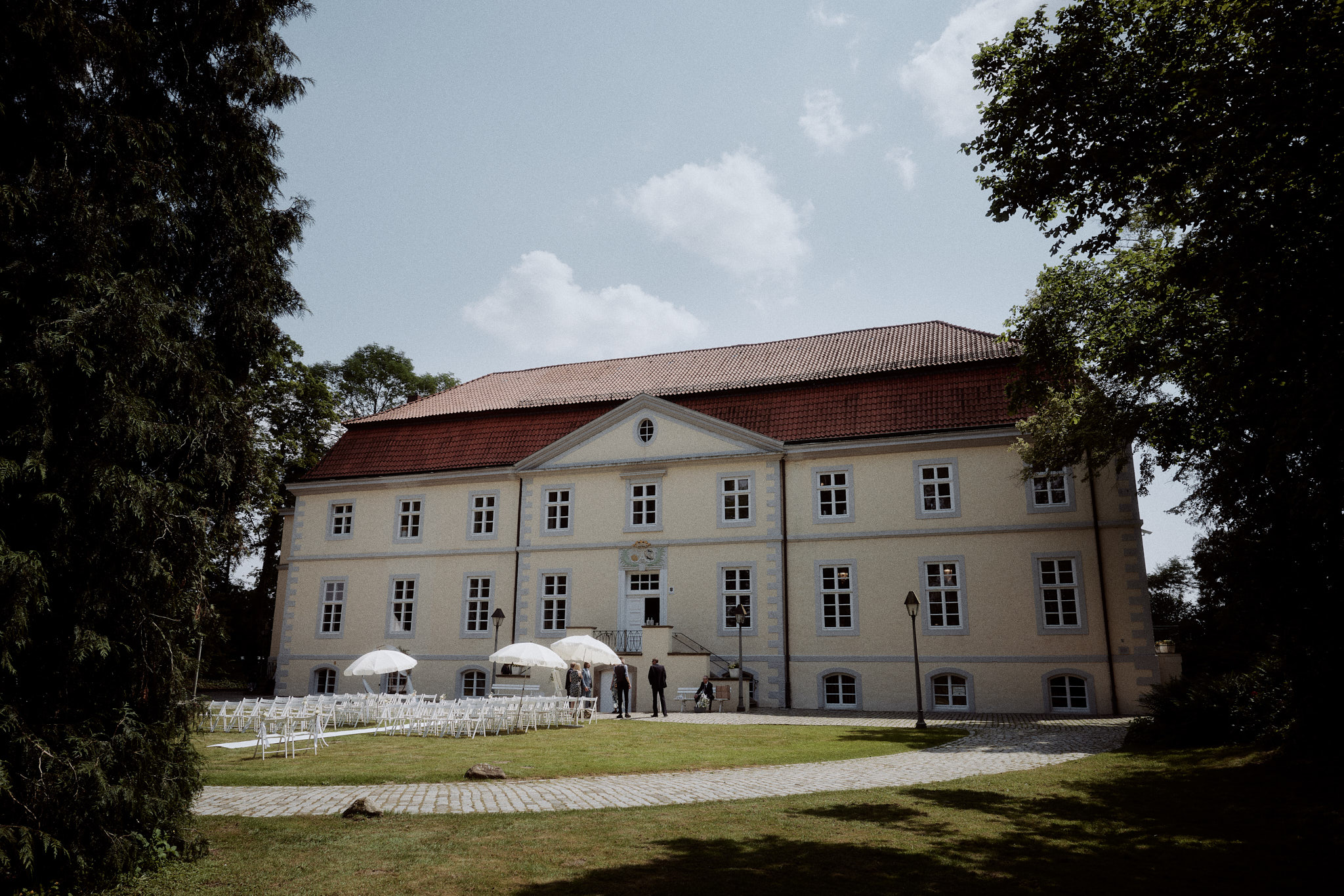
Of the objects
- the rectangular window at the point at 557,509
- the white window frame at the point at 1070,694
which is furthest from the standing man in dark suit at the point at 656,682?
the white window frame at the point at 1070,694

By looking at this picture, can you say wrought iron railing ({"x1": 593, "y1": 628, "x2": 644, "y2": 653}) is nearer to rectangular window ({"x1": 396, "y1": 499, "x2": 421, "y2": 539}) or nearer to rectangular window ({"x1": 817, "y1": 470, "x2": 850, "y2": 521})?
rectangular window ({"x1": 817, "y1": 470, "x2": 850, "y2": 521})

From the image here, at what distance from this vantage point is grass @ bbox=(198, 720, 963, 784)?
11172 millimetres

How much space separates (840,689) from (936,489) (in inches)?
236

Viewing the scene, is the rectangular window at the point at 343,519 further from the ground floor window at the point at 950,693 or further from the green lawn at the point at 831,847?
the green lawn at the point at 831,847

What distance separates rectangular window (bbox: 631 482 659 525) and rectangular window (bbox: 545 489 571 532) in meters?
2.21

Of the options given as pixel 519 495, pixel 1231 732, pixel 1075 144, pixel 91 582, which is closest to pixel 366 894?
pixel 91 582

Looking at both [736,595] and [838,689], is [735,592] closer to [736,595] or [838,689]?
[736,595]

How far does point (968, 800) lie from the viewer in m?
8.95

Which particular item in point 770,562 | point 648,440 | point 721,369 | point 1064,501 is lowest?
point 770,562

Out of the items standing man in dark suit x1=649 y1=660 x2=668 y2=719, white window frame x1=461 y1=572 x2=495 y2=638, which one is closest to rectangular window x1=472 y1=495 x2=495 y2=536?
white window frame x1=461 y1=572 x2=495 y2=638

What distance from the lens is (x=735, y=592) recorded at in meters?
24.4

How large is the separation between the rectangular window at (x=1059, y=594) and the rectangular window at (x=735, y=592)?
7679 mm

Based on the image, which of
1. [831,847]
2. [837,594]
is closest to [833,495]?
[837,594]

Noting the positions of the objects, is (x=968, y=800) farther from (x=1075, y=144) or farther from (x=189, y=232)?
(x=189, y=232)
